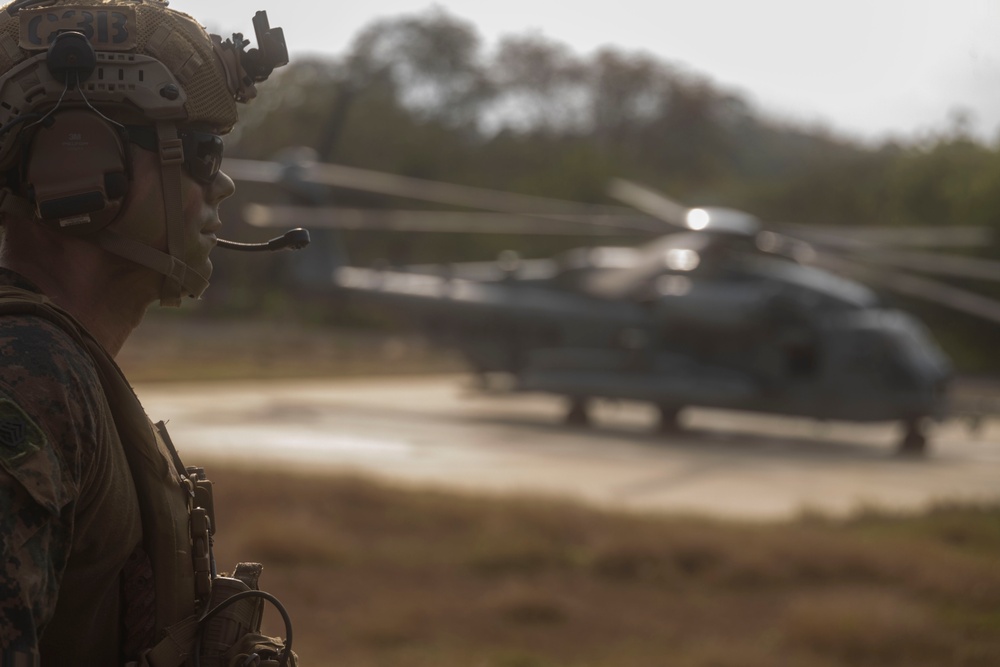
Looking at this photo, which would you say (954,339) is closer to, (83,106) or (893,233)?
(893,233)

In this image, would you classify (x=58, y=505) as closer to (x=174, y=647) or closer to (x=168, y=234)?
(x=174, y=647)

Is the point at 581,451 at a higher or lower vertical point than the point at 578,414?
higher

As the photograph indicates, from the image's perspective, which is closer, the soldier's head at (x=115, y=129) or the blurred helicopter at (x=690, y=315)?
the soldier's head at (x=115, y=129)

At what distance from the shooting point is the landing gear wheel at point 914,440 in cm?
1482

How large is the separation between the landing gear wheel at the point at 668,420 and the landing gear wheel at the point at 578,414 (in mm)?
1153

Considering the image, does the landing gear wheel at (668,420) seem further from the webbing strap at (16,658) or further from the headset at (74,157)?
the webbing strap at (16,658)

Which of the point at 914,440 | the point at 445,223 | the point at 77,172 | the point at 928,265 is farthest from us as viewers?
the point at 445,223

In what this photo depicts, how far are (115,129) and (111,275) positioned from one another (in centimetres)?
23

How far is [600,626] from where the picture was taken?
6312 millimetres

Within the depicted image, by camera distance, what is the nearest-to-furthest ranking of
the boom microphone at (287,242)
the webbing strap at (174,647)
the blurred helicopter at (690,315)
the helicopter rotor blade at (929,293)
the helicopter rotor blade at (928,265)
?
1. the webbing strap at (174,647)
2. the boom microphone at (287,242)
3. the helicopter rotor blade at (929,293)
4. the helicopter rotor blade at (928,265)
5. the blurred helicopter at (690,315)

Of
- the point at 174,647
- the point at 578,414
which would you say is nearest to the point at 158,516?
the point at 174,647

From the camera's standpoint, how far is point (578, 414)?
1691 centimetres

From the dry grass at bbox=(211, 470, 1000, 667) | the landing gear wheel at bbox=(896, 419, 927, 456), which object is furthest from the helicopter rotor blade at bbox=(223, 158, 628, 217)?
the landing gear wheel at bbox=(896, 419, 927, 456)

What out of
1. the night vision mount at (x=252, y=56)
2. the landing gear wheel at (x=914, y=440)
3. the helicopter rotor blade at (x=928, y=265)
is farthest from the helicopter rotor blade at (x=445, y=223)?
the night vision mount at (x=252, y=56)
